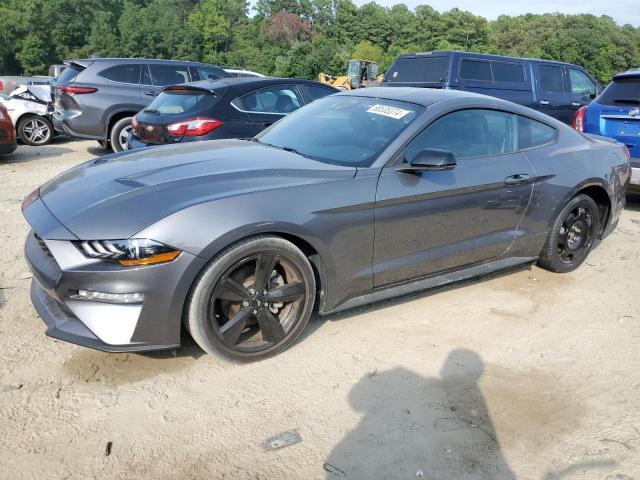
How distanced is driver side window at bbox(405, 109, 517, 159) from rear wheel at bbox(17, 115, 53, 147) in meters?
9.82

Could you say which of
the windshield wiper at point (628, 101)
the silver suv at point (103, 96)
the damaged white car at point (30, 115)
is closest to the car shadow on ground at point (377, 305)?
the windshield wiper at point (628, 101)

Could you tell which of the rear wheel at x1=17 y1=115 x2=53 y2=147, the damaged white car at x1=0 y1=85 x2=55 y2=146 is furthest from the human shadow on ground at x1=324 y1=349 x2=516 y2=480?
the rear wheel at x1=17 y1=115 x2=53 y2=147

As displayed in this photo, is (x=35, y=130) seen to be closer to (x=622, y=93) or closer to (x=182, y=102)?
(x=182, y=102)

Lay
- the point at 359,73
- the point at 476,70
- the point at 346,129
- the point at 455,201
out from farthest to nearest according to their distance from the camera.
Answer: the point at 359,73 → the point at 476,70 → the point at 346,129 → the point at 455,201

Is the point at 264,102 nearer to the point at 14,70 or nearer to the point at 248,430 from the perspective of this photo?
the point at 248,430

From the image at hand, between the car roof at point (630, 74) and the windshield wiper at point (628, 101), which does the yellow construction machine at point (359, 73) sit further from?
the windshield wiper at point (628, 101)

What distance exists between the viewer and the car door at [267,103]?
6758mm

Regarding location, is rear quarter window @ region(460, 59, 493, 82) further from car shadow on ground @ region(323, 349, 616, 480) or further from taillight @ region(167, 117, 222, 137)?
car shadow on ground @ region(323, 349, 616, 480)

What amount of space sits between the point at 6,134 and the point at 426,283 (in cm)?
791

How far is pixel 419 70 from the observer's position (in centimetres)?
1039

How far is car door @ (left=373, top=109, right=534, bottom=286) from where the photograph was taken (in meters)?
3.47

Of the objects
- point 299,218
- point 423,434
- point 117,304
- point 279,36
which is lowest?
point 423,434

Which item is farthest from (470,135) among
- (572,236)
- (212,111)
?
(212,111)

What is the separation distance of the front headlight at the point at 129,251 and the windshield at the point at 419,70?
27.3 feet
